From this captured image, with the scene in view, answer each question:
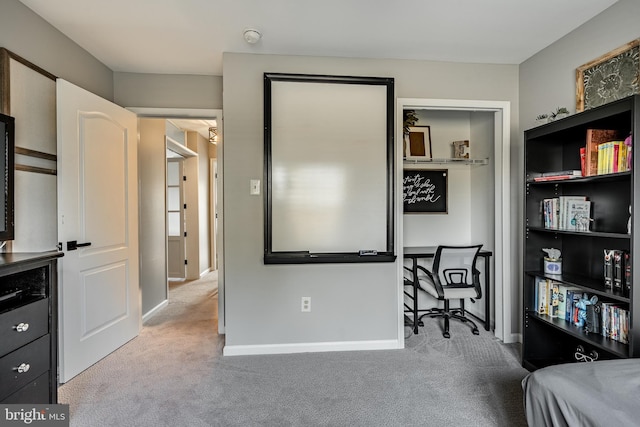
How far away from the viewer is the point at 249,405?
6.40 ft

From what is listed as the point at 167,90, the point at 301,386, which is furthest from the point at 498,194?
the point at 167,90

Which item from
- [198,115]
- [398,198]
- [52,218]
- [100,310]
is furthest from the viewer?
[198,115]

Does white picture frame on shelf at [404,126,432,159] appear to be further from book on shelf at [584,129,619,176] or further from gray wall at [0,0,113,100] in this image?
gray wall at [0,0,113,100]

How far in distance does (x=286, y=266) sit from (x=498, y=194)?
2.03 metres

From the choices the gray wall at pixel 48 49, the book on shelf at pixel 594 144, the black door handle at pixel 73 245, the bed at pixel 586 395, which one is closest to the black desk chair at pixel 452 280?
the book on shelf at pixel 594 144

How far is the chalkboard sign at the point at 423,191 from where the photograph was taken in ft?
11.5

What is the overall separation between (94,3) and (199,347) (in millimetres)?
2643

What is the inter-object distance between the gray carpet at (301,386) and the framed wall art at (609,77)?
1.99 meters

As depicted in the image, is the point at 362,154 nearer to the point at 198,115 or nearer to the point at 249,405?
the point at 198,115

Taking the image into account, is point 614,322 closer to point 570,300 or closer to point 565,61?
point 570,300

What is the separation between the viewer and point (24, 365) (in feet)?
4.91

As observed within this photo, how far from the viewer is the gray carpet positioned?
1834mm

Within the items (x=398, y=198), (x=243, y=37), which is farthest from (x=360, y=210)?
(x=243, y=37)

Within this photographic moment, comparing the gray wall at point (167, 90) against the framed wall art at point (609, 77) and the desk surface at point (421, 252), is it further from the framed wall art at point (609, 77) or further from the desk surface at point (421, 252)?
the framed wall art at point (609, 77)
